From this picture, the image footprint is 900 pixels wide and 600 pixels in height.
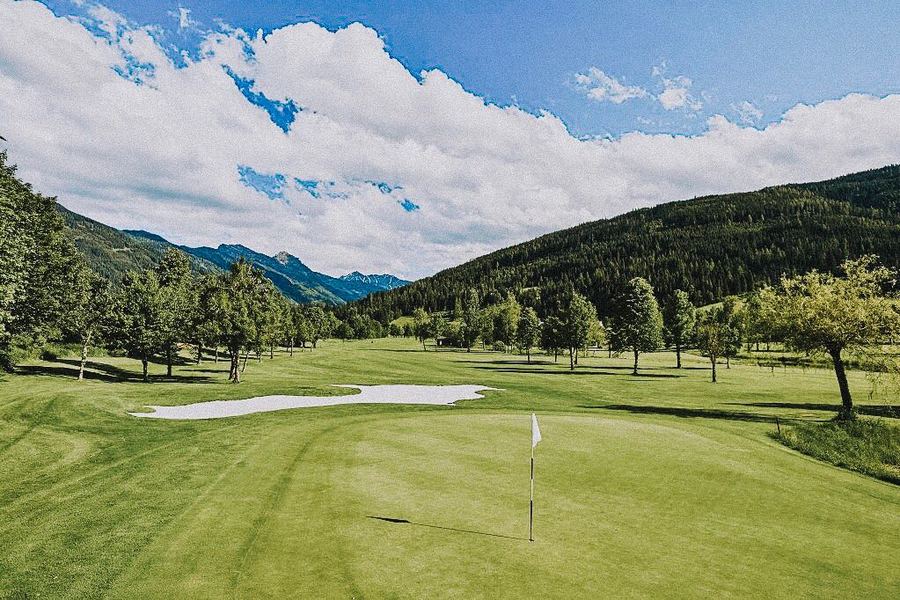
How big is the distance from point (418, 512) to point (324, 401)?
1178 inches

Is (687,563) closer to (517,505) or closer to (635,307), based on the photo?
(517,505)

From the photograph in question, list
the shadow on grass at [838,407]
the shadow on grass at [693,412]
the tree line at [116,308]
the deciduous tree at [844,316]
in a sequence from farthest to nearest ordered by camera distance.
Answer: the tree line at [116,308] → the shadow on grass at [838,407] → the shadow on grass at [693,412] → the deciduous tree at [844,316]

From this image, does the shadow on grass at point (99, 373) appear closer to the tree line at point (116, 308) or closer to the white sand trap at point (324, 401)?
the tree line at point (116, 308)

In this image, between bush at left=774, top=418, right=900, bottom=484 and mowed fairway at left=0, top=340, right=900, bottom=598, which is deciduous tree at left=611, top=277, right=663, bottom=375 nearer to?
bush at left=774, top=418, right=900, bottom=484

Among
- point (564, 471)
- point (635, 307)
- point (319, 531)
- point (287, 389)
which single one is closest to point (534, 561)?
point (319, 531)

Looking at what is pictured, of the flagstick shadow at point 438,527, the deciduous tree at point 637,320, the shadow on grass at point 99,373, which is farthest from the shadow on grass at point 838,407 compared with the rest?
the shadow on grass at point 99,373

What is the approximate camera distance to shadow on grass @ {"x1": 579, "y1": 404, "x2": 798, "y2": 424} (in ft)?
120

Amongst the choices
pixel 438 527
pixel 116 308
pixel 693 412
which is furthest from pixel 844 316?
pixel 116 308

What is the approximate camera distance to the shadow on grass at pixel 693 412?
120 feet

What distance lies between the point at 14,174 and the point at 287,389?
29257 mm

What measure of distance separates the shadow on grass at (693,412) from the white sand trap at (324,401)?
1364 cm

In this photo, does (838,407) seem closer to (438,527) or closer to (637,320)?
(637,320)

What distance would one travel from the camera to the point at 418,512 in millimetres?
13250

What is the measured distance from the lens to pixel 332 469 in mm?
17312
